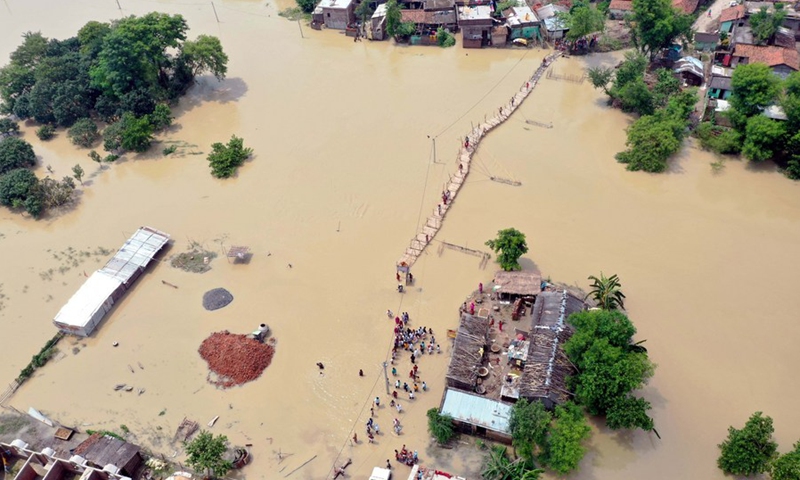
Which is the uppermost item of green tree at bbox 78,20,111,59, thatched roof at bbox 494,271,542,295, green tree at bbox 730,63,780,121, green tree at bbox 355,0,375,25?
green tree at bbox 78,20,111,59

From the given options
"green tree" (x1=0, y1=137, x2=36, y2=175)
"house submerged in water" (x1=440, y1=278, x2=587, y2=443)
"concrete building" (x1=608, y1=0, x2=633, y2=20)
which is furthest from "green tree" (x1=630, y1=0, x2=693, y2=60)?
"green tree" (x1=0, y1=137, x2=36, y2=175)

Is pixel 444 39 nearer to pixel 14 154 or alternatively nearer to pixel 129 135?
pixel 129 135

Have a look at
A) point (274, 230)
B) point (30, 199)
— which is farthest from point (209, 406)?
point (30, 199)

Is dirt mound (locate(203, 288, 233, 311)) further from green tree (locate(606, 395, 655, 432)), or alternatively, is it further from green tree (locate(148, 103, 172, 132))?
green tree (locate(606, 395, 655, 432))

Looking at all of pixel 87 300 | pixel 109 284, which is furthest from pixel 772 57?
pixel 87 300

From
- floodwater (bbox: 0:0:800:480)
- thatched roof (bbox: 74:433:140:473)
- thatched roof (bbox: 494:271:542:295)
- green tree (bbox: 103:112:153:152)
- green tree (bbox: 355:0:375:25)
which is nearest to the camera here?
thatched roof (bbox: 74:433:140:473)

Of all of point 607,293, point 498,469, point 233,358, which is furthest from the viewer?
point 233,358
